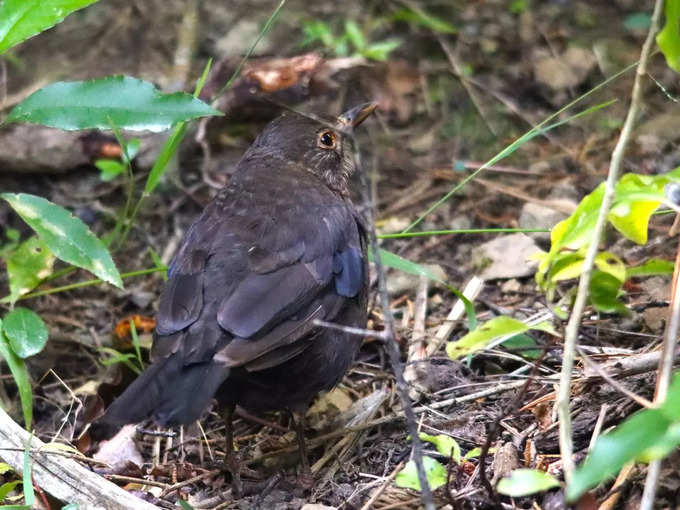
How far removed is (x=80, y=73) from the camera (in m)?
6.36

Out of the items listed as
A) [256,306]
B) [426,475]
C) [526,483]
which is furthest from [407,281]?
[526,483]

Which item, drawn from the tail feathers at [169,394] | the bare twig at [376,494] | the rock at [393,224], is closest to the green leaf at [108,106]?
the tail feathers at [169,394]

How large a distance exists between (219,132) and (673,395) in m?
4.55

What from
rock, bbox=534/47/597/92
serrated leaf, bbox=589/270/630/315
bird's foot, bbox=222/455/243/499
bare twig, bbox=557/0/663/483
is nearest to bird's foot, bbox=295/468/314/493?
bird's foot, bbox=222/455/243/499

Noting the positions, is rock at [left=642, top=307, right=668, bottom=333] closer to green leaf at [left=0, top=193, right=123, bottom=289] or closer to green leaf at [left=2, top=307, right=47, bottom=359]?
green leaf at [left=0, top=193, right=123, bottom=289]

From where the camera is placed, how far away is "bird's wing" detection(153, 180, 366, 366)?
3.23 m

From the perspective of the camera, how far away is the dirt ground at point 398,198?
358 cm

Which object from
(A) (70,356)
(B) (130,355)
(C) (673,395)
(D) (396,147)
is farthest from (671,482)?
(D) (396,147)

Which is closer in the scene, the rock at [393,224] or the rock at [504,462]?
the rock at [504,462]

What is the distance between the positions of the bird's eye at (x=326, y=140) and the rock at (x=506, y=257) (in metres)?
1.03

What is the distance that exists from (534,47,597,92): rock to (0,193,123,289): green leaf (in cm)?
380

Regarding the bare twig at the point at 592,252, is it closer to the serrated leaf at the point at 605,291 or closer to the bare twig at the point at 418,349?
the serrated leaf at the point at 605,291

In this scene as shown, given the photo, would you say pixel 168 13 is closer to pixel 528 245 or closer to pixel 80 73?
pixel 80 73

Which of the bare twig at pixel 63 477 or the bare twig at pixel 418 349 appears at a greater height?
the bare twig at pixel 63 477
